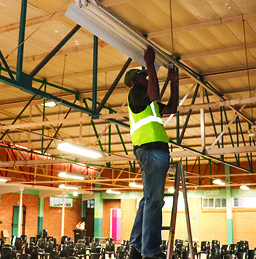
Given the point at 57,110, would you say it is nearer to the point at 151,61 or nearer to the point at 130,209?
the point at 151,61

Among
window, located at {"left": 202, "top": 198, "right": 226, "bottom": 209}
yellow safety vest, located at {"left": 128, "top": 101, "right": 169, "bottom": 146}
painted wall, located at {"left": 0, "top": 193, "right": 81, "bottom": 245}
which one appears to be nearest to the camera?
yellow safety vest, located at {"left": 128, "top": 101, "right": 169, "bottom": 146}

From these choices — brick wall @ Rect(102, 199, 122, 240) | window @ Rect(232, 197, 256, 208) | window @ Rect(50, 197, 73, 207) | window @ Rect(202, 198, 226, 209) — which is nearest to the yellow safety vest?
window @ Rect(232, 197, 256, 208)

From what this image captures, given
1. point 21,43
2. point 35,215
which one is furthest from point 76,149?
point 35,215

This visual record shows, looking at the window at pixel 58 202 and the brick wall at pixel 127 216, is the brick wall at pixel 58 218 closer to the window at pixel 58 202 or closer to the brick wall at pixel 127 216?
the window at pixel 58 202

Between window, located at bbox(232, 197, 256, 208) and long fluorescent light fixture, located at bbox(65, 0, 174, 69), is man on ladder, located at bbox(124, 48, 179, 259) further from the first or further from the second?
window, located at bbox(232, 197, 256, 208)

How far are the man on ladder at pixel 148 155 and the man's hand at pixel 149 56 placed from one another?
0.04m

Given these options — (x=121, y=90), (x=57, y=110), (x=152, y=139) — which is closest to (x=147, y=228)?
(x=152, y=139)

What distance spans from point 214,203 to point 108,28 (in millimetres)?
23101

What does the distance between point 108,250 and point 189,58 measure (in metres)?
11.3

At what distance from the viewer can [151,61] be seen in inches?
123

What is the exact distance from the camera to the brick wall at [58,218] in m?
26.3

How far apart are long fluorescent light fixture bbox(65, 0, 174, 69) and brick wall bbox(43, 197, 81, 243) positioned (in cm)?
2379

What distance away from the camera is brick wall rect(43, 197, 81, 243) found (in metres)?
26.3

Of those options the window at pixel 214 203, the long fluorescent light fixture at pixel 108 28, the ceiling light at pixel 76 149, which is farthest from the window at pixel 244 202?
the long fluorescent light fixture at pixel 108 28
